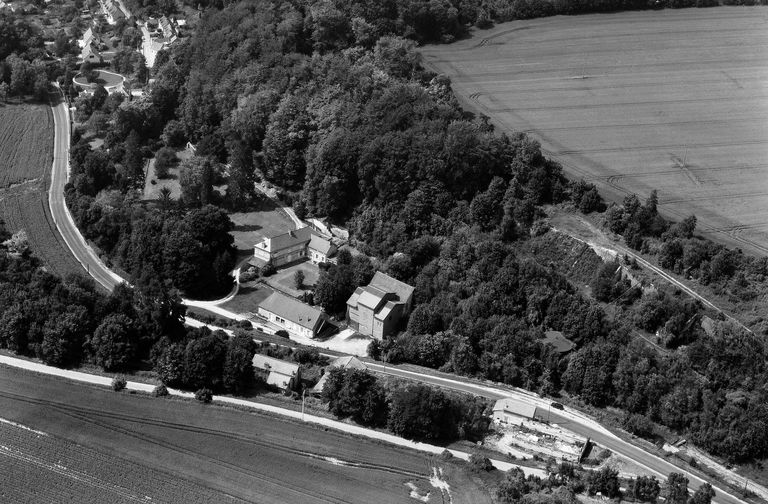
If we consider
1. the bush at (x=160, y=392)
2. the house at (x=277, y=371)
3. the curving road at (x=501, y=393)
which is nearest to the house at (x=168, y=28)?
the curving road at (x=501, y=393)

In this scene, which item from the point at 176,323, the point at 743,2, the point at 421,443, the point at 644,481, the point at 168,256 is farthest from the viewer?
the point at 743,2

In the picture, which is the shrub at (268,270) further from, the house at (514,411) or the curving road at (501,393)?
the house at (514,411)

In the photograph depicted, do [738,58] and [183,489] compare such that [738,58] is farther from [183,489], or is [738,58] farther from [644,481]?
[183,489]

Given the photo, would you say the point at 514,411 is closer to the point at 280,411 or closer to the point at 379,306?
the point at 379,306

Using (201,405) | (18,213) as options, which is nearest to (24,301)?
(201,405)

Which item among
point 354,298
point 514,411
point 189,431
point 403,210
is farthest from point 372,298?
point 189,431

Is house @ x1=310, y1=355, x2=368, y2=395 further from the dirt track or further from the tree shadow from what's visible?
the tree shadow
